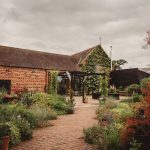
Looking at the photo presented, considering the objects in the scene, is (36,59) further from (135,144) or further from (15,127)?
(135,144)

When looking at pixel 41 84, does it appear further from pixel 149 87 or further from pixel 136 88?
pixel 149 87

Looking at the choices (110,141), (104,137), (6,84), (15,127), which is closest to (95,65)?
(6,84)

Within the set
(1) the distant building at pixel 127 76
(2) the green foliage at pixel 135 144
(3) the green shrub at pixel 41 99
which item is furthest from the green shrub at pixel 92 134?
(1) the distant building at pixel 127 76

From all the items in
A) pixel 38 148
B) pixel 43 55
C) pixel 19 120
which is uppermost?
pixel 43 55

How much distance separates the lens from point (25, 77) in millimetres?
25375

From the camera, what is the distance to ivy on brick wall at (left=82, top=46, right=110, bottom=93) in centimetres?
3146

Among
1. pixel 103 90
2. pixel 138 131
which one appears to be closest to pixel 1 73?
pixel 103 90

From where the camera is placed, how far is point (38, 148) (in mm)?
6820

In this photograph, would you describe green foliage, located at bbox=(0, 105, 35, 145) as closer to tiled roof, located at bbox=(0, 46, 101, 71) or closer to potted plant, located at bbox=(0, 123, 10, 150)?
potted plant, located at bbox=(0, 123, 10, 150)

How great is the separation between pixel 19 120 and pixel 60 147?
2.04 m

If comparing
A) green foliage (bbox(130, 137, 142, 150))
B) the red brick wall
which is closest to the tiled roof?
the red brick wall

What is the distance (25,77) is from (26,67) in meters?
Result: 1.08

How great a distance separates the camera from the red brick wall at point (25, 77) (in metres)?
24.2

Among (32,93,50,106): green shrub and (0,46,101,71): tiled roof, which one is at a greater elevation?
(0,46,101,71): tiled roof
